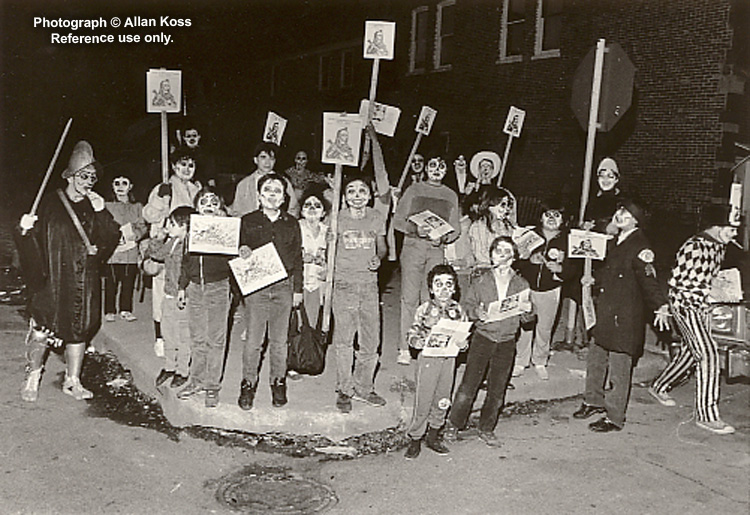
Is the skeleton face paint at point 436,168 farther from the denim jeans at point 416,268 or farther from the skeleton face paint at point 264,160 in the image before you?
the skeleton face paint at point 264,160

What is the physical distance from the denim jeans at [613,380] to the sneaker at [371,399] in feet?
→ 5.79

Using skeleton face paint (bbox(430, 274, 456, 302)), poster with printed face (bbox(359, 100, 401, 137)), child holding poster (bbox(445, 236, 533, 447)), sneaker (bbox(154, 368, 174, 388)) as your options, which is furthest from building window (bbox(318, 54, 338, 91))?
skeleton face paint (bbox(430, 274, 456, 302))

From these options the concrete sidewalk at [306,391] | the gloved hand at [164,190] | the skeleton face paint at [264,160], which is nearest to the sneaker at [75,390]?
the concrete sidewalk at [306,391]

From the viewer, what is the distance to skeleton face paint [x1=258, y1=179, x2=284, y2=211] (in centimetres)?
549

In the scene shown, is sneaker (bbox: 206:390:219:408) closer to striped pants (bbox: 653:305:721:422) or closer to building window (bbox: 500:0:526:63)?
striped pants (bbox: 653:305:721:422)

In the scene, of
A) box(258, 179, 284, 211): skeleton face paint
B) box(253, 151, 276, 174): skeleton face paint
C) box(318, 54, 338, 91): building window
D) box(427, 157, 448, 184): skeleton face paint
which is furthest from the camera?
box(318, 54, 338, 91): building window

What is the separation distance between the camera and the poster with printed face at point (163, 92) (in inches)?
311

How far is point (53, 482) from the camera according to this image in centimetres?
455

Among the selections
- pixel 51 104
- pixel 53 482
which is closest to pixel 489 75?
pixel 53 482

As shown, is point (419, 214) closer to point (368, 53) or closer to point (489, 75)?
point (368, 53)

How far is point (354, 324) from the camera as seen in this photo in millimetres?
5746

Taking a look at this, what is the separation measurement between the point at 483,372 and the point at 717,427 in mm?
1995

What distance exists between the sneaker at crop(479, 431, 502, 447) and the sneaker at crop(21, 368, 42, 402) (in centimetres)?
378

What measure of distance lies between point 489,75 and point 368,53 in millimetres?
10966
